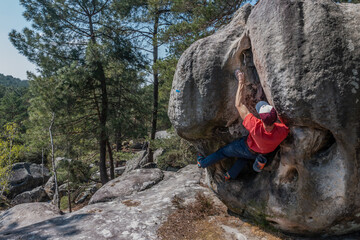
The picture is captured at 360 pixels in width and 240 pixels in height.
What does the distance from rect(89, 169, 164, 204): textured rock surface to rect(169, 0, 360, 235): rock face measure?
3.53 metres

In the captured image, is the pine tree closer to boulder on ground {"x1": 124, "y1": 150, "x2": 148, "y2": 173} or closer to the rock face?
boulder on ground {"x1": 124, "y1": 150, "x2": 148, "y2": 173}

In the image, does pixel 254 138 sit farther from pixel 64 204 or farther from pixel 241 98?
pixel 64 204

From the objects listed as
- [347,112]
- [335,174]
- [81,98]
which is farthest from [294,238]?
[81,98]

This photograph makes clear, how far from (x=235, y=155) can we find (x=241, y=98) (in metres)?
1.14

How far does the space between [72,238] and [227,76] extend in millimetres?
4146

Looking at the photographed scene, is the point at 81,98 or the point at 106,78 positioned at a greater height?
the point at 106,78

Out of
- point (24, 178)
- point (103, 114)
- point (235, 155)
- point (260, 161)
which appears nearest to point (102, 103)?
point (103, 114)

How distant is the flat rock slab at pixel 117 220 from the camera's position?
4273 millimetres

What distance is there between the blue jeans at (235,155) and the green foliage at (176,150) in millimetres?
5745

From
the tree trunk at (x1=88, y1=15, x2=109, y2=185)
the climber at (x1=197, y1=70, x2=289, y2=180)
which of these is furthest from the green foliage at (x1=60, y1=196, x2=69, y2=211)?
the climber at (x1=197, y1=70, x2=289, y2=180)

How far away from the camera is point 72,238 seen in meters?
4.14

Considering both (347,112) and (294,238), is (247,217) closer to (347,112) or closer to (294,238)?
(294,238)

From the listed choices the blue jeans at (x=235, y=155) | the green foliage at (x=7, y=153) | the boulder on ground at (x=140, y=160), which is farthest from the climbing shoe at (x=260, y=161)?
the boulder on ground at (x=140, y=160)

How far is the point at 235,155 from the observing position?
4.33 metres
